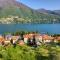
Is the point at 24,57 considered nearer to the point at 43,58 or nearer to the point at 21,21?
the point at 43,58

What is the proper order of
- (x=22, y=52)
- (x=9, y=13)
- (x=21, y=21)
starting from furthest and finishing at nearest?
(x=9, y=13) < (x=21, y=21) < (x=22, y=52)

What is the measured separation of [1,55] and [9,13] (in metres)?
132

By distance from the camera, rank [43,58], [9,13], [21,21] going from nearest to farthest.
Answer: [43,58] < [21,21] < [9,13]

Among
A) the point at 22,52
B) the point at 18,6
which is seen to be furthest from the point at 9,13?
the point at 22,52

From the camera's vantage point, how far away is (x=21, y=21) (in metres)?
126

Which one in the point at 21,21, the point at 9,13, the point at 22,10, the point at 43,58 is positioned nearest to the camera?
the point at 43,58

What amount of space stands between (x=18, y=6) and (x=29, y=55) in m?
150

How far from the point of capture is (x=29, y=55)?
385 cm

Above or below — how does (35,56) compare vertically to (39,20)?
above

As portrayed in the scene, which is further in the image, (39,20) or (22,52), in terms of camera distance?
(39,20)

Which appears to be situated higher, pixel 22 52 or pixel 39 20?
pixel 22 52

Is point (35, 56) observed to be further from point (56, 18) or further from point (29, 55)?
point (56, 18)

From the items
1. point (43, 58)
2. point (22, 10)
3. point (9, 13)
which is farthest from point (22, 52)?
point (22, 10)

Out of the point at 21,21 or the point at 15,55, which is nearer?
the point at 15,55
